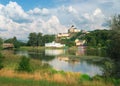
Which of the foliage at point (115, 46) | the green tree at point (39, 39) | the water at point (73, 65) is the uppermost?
the green tree at point (39, 39)

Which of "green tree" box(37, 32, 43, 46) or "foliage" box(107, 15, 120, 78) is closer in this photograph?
"foliage" box(107, 15, 120, 78)

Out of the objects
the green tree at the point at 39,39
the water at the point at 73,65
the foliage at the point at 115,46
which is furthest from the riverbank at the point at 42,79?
the green tree at the point at 39,39

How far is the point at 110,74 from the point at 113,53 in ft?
8.69

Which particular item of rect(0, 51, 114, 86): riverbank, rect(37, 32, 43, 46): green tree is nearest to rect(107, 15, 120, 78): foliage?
rect(0, 51, 114, 86): riverbank

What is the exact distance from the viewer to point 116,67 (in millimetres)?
24734

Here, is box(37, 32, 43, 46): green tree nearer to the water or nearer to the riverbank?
the water

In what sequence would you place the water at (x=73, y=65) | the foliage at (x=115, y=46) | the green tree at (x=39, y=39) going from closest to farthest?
the foliage at (x=115, y=46)
the water at (x=73, y=65)
the green tree at (x=39, y=39)

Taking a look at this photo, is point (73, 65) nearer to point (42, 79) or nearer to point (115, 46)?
point (115, 46)

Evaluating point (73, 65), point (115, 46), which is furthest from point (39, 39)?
point (115, 46)

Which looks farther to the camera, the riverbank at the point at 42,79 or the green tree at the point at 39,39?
the green tree at the point at 39,39

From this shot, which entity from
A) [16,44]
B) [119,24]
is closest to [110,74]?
[119,24]

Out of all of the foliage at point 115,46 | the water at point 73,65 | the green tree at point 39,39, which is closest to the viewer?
the foliage at point 115,46

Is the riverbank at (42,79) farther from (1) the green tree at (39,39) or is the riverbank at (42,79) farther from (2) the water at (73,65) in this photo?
(1) the green tree at (39,39)

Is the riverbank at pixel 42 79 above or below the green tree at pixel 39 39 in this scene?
below
